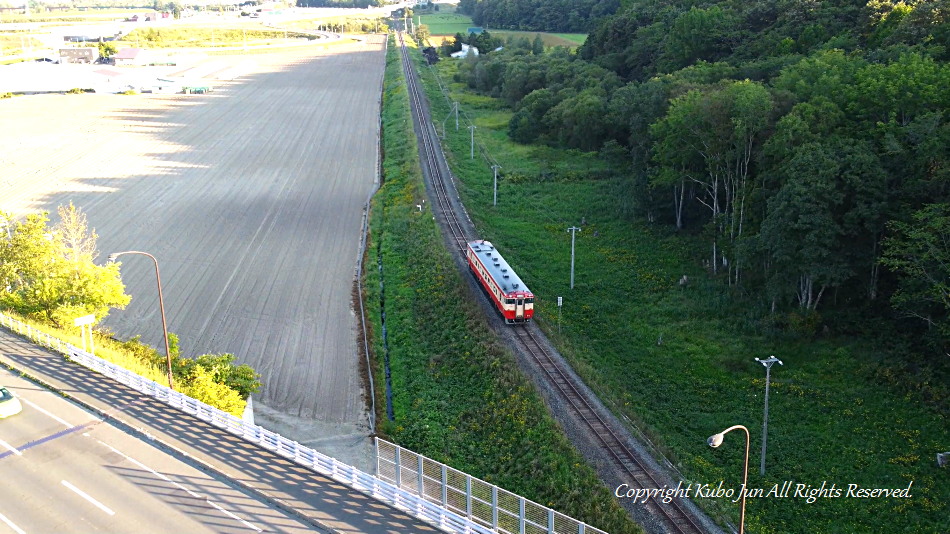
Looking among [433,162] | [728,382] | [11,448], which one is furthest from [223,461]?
[433,162]

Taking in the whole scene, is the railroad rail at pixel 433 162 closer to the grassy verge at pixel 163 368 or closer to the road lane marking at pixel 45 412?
the grassy verge at pixel 163 368

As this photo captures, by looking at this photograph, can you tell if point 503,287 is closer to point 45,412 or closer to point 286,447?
point 286,447

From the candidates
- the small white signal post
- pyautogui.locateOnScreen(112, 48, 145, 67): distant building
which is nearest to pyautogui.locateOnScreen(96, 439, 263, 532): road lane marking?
the small white signal post

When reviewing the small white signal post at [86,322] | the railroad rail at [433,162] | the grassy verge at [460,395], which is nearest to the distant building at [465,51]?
the railroad rail at [433,162]

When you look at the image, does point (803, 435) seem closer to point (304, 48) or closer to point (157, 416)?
point (157, 416)

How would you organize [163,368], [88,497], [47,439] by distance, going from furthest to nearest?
[163,368]
[47,439]
[88,497]

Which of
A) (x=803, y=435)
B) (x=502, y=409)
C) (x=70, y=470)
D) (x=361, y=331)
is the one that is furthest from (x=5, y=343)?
(x=803, y=435)
